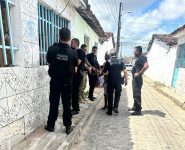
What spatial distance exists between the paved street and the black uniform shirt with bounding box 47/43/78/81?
144 cm

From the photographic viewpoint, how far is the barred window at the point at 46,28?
16.6ft

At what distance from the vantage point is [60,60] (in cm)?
414

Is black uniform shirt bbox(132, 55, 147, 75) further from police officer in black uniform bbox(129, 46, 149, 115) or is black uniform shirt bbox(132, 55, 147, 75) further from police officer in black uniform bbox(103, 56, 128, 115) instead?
police officer in black uniform bbox(103, 56, 128, 115)

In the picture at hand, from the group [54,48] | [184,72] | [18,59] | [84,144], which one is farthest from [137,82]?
[184,72]

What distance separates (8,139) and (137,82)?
4436mm

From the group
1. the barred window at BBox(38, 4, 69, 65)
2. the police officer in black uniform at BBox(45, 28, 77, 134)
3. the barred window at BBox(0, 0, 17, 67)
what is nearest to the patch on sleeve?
the police officer in black uniform at BBox(45, 28, 77, 134)

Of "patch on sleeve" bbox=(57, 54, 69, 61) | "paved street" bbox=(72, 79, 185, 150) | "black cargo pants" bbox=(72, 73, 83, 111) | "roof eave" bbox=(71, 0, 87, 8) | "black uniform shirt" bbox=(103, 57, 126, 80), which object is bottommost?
"paved street" bbox=(72, 79, 185, 150)

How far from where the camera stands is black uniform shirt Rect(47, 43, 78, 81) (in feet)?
13.5

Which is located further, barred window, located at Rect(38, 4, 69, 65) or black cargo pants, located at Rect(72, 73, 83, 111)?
black cargo pants, located at Rect(72, 73, 83, 111)

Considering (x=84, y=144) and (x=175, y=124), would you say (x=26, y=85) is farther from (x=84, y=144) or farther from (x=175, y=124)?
A: (x=175, y=124)

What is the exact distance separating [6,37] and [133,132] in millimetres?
3570

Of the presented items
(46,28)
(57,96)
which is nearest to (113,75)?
(46,28)

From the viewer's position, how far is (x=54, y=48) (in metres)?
4.14

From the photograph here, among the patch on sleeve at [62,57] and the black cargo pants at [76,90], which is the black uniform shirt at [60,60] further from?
the black cargo pants at [76,90]
